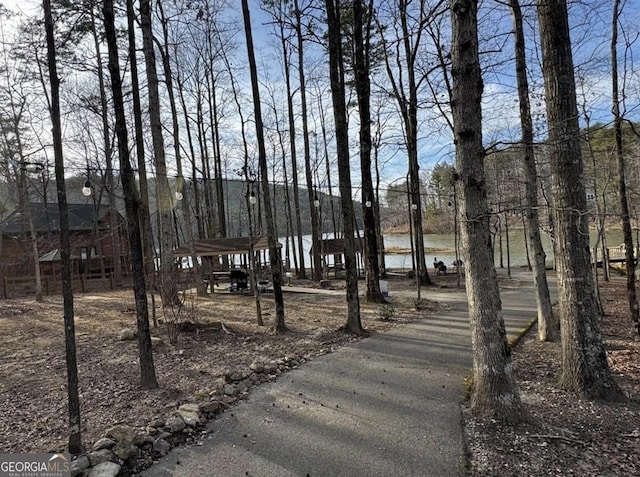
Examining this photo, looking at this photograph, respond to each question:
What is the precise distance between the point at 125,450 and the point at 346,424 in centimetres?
187

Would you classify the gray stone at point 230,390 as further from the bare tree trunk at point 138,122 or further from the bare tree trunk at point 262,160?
Result: the bare tree trunk at point 262,160

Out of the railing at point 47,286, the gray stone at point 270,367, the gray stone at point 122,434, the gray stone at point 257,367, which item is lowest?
the gray stone at point 270,367

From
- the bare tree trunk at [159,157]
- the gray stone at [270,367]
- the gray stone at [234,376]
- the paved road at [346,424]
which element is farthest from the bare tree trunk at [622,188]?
the bare tree trunk at [159,157]

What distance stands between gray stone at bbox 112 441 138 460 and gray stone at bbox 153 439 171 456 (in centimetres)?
16

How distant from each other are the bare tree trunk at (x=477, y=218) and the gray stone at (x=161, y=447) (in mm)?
2754

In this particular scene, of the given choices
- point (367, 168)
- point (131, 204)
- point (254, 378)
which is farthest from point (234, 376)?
point (367, 168)

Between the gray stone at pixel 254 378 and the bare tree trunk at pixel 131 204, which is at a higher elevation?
the bare tree trunk at pixel 131 204

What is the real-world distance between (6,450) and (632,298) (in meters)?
9.17

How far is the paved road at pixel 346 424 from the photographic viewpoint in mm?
2930

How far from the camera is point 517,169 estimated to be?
8812 millimetres

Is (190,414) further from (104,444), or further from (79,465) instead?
(79,465)

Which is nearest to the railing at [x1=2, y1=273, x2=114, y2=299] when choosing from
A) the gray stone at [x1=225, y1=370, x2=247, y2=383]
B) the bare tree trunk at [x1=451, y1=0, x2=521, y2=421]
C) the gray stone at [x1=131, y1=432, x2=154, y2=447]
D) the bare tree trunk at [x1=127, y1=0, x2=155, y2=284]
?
the bare tree trunk at [x1=127, y1=0, x2=155, y2=284]

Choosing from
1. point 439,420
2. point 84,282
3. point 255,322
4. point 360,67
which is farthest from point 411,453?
point 84,282

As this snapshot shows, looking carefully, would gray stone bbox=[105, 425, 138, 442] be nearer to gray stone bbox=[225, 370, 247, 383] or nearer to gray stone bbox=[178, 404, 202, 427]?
gray stone bbox=[178, 404, 202, 427]
